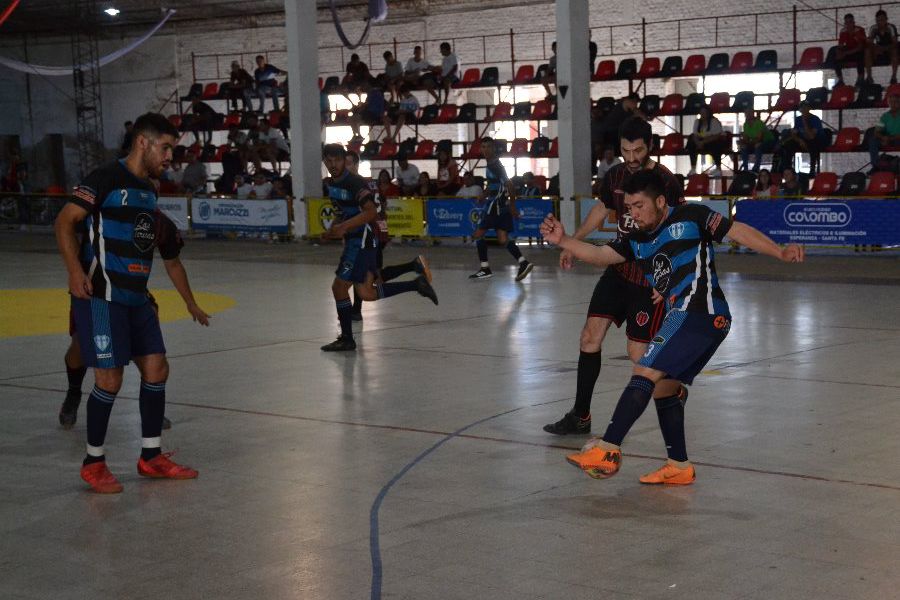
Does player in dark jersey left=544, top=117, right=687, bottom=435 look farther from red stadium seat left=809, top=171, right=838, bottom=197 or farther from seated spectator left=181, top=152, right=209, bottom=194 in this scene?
seated spectator left=181, top=152, right=209, bottom=194

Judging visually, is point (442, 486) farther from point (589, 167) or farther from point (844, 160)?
point (844, 160)

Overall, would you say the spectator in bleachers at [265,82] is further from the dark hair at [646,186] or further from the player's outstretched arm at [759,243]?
the player's outstretched arm at [759,243]

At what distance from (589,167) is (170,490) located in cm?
1894

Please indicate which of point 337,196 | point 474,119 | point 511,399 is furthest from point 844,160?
point 511,399

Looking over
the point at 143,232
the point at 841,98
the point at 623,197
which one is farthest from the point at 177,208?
the point at 143,232

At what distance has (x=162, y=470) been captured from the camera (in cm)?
689

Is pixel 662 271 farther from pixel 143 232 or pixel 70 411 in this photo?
pixel 70 411

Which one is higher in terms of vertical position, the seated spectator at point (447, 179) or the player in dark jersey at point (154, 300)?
the seated spectator at point (447, 179)

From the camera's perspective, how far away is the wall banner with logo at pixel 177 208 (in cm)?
3017

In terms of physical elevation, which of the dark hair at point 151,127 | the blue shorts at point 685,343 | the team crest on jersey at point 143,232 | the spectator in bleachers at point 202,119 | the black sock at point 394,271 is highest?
the spectator in bleachers at point 202,119

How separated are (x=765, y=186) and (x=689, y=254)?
1726 centimetres

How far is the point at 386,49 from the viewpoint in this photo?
36.0m

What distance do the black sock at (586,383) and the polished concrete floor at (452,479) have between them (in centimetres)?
25

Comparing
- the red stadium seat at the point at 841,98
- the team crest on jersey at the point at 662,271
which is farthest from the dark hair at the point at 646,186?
the red stadium seat at the point at 841,98
